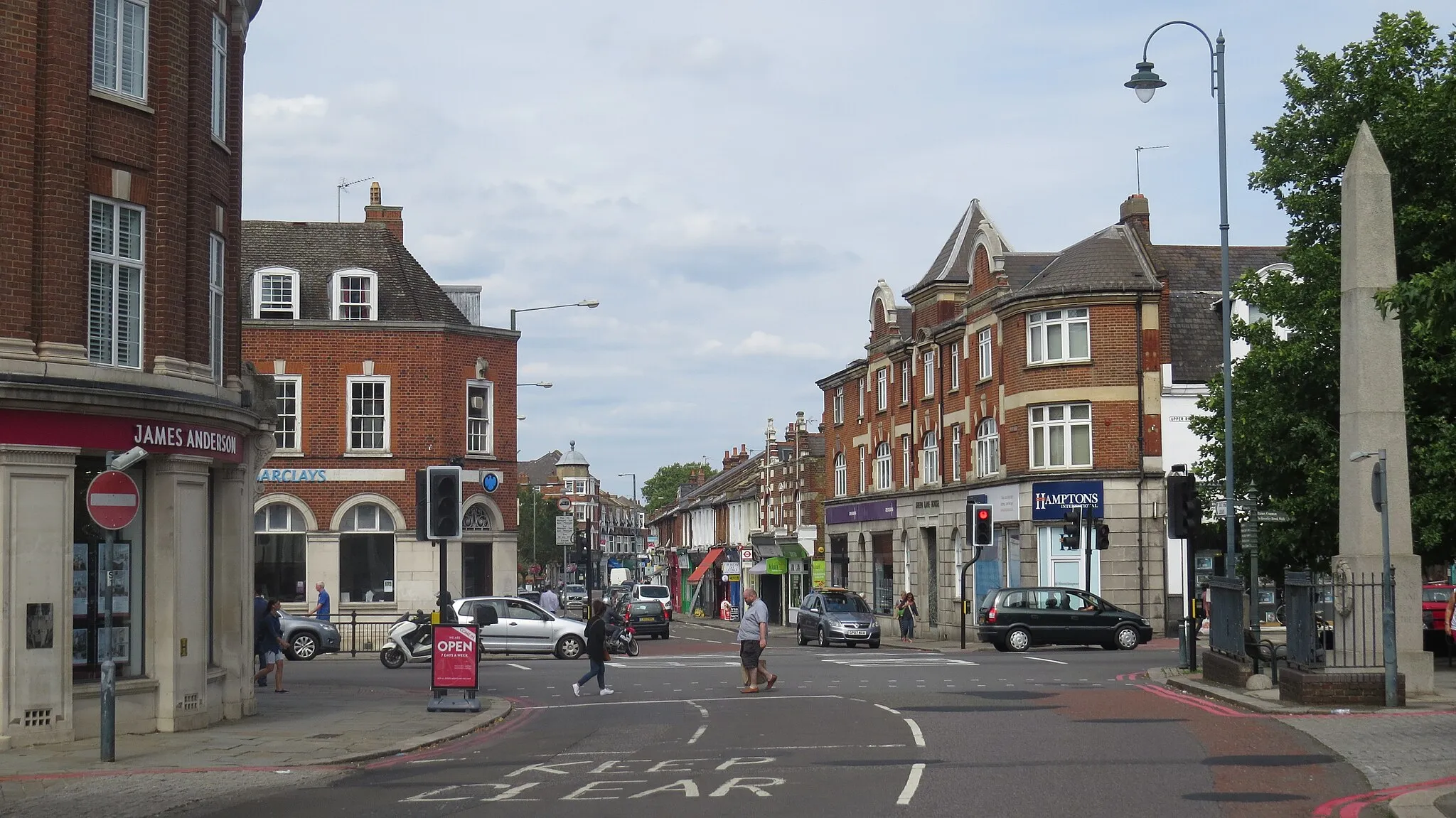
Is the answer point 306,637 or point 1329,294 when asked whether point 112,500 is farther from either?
point 306,637

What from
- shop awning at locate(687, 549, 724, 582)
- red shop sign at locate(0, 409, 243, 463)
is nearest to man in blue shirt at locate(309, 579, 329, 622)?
red shop sign at locate(0, 409, 243, 463)

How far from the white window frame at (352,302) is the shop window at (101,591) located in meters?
29.0

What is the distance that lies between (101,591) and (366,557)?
2785 centimetres

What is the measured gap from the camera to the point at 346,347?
47094mm

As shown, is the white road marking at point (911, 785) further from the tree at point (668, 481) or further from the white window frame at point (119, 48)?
the tree at point (668, 481)

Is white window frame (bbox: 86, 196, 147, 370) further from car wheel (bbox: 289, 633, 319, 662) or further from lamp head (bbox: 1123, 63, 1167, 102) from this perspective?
car wheel (bbox: 289, 633, 319, 662)

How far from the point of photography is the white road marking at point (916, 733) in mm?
16516

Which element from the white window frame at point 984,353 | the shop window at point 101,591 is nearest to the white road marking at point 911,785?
the shop window at point 101,591

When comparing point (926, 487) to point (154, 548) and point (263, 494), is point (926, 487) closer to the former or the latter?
point (263, 494)

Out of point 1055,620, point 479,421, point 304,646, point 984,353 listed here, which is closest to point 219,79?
point 304,646

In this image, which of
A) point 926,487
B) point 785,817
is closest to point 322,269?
point 926,487

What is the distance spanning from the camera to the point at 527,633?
37781mm

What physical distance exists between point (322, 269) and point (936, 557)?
2265cm

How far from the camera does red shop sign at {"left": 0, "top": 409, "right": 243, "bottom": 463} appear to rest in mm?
17156
